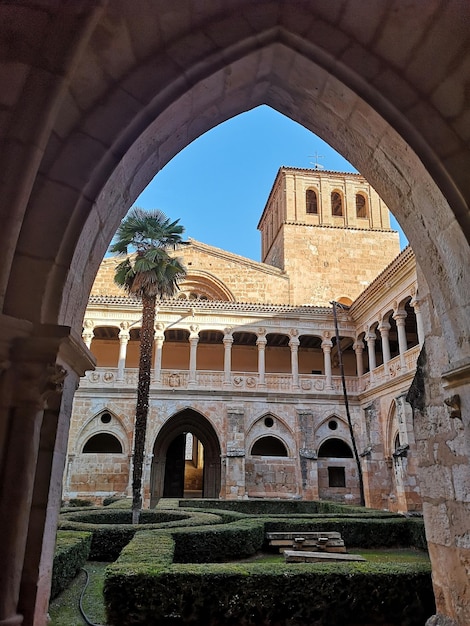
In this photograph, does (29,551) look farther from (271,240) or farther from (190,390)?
(271,240)

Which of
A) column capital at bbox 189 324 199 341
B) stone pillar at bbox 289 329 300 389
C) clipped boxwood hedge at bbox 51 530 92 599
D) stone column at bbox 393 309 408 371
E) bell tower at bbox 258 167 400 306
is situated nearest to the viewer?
clipped boxwood hedge at bbox 51 530 92 599

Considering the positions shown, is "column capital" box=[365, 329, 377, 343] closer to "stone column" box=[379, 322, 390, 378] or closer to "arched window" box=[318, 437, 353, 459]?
"stone column" box=[379, 322, 390, 378]

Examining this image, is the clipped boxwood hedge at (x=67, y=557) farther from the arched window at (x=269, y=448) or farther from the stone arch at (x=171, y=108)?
the arched window at (x=269, y=448)

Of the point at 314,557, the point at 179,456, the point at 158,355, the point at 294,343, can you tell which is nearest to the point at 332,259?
the point at 294,343

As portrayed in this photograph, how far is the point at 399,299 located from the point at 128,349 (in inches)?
496

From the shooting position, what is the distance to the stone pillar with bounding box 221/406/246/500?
1797 cm

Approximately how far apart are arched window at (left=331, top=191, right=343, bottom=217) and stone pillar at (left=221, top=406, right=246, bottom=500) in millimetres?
15419

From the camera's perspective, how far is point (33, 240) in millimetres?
2264

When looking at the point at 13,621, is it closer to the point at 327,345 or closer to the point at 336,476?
the point at 336,476

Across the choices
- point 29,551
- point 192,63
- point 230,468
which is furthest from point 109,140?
point 230,468

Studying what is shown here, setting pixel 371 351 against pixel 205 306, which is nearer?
pixel 371 351

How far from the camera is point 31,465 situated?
2.06 meters

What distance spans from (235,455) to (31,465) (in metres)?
17.1

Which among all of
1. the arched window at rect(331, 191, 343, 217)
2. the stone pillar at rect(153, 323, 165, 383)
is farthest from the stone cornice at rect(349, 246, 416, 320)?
the arched window at rect(331, 191, 343, 217)
